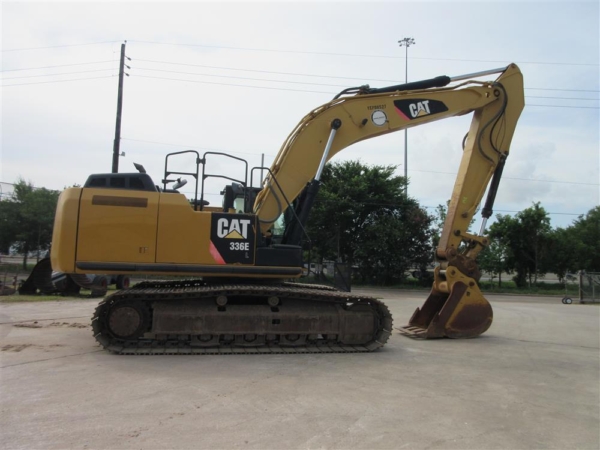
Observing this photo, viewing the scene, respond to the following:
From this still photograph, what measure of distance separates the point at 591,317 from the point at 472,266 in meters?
8.23

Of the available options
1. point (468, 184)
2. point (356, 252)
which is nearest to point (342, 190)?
point (356, 252)

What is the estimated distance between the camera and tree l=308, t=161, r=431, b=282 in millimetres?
31766

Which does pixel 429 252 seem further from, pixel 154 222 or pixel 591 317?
pixel 154 222

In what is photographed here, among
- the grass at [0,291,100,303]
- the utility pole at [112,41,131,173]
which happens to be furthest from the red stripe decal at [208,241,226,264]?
the utility pole at [112,41,131,173]

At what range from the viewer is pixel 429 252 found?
32.9 m

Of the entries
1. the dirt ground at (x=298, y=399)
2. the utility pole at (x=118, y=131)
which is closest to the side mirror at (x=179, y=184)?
the dirt ground at (x=298, y=399)

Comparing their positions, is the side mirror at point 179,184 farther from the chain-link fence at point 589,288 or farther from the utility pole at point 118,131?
the chain-link fence at point 589,288

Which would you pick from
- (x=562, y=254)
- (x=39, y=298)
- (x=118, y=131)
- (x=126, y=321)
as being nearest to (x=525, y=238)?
(x=562, y=254)

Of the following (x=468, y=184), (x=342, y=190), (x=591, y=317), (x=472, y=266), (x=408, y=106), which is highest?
(x=342, y=190)

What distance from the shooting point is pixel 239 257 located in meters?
6.92

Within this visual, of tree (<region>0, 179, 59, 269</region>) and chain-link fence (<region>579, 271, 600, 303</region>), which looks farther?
tree (<region>0, 179, 59, 269</region>)

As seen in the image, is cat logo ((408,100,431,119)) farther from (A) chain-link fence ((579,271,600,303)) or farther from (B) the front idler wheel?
(A) chain-link fence ((579,271,600,303))

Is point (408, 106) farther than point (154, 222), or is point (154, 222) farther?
point (408, 106)

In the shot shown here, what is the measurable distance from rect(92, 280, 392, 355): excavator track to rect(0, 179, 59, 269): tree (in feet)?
90.4
